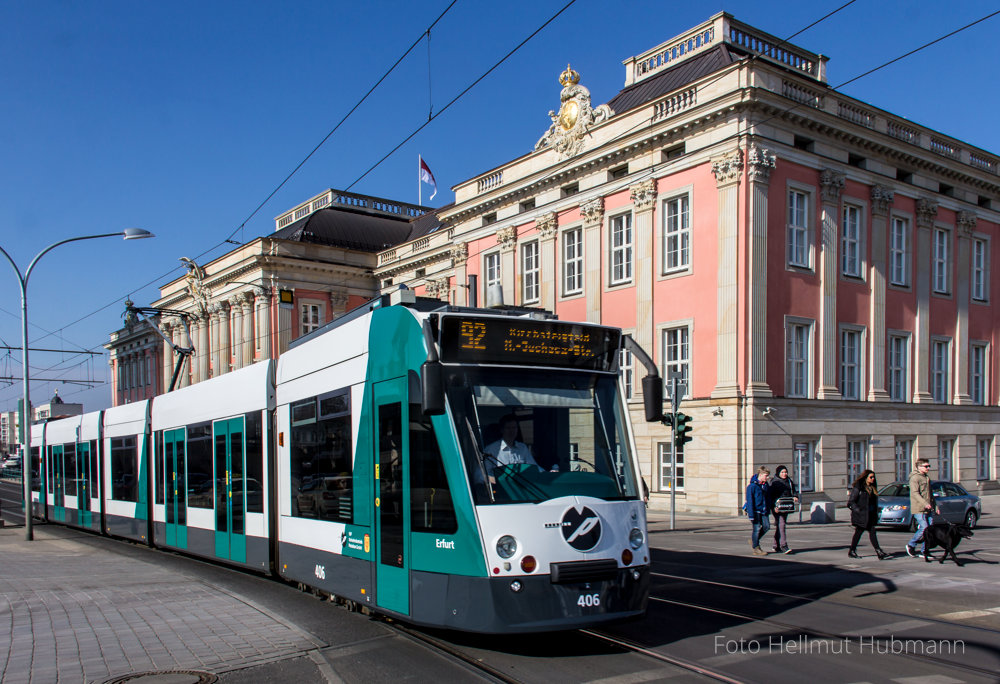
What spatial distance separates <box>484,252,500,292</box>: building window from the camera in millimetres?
38344

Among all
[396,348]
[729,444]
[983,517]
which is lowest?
[983,517]

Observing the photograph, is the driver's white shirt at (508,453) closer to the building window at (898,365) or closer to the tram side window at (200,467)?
the tram side window at (200,467)

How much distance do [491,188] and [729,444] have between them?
664 inches

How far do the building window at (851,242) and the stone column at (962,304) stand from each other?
6427 mm

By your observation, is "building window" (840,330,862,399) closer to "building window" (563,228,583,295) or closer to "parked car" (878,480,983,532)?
"parked car" (878,480,983,532)

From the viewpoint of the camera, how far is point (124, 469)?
1914 cm

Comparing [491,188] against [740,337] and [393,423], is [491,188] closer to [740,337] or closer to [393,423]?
[740,337]

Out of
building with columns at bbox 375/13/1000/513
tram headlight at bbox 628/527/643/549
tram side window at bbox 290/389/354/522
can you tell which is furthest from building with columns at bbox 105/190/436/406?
tram headlight at bbox 628/527/643/549

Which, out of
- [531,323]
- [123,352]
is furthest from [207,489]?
[123,352]

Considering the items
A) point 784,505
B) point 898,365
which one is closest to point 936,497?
point 784,505

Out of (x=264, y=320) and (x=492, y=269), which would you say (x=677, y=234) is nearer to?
(x=492, y=269)

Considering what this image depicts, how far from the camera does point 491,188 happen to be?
37938 millimetres

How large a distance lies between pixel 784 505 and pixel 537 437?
10.1 meters

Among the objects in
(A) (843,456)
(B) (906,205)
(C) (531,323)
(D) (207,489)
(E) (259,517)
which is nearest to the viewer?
(C) (531,323)
